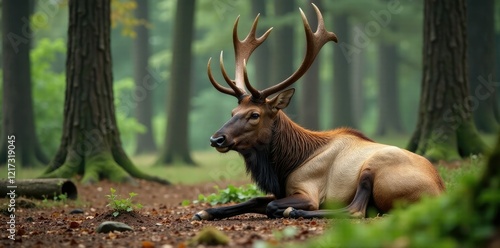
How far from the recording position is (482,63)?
15711 millimetres

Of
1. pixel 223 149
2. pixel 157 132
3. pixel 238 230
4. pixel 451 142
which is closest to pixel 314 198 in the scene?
pixel 223 149

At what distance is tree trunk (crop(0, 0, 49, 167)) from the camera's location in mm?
16219

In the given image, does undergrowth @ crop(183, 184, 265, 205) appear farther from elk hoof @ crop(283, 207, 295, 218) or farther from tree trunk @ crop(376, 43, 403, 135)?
tree trunk @ crop(376, 43, 403, 135)

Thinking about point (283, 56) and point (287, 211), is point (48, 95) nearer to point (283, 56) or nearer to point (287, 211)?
point (283, 56)

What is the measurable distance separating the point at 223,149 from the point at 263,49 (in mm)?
19604

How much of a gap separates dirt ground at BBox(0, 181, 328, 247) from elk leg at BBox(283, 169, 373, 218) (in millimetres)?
233

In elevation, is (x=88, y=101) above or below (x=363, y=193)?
above

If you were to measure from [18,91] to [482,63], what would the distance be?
10565mm

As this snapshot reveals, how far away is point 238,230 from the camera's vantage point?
6.26 m

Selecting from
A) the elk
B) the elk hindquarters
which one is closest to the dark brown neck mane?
the elk

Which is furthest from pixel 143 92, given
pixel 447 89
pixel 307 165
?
pixel 307 165

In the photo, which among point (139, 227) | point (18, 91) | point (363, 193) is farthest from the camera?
point (18, 91)

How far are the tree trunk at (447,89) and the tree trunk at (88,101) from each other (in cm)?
507

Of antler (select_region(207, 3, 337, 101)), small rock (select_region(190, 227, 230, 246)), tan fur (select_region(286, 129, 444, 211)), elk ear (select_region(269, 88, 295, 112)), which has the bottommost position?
small rock (select_region(190, 227, 230, 246))
